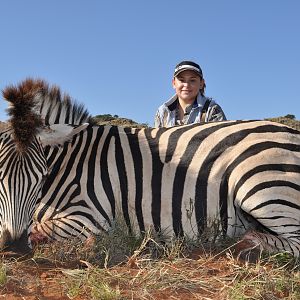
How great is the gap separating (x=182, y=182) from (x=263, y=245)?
2.61 feet

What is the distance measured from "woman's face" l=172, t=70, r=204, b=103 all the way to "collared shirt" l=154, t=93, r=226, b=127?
0.09m

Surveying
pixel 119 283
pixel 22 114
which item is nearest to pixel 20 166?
pixel 22 114

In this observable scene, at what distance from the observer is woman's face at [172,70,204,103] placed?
19.3ft

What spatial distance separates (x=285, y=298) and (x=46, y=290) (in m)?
1.22

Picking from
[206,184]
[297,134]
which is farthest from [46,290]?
[297,134]

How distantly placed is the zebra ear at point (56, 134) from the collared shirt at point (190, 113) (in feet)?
7.45

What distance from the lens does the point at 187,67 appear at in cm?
582

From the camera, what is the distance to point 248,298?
2303mm

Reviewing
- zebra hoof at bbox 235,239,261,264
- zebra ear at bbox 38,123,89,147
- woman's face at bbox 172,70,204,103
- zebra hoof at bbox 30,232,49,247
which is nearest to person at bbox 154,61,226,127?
woman's face at bbox 172,70,204,103

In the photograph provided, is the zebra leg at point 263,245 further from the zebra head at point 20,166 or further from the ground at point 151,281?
the zebra head at point 20,166

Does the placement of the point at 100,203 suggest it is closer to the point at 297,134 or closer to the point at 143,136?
the point at 143,136

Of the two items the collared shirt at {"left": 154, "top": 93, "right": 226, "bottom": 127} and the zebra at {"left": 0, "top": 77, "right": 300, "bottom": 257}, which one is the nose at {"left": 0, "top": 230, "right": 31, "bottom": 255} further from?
the collared shirt at {"left": 154, "top": 93, "right": 226, "bottom": 127}

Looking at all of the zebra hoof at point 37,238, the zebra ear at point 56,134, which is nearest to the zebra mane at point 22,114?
the zebra ear at point 56,134

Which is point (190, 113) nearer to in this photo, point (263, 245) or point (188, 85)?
point (188, 85)
